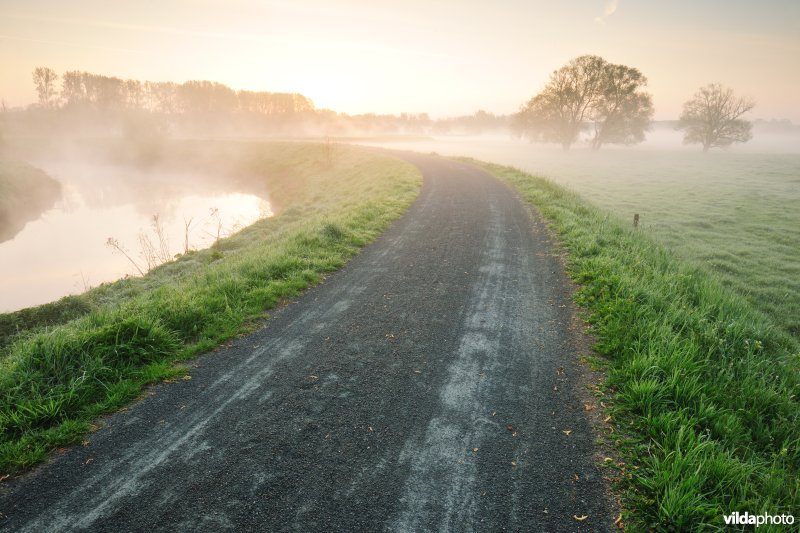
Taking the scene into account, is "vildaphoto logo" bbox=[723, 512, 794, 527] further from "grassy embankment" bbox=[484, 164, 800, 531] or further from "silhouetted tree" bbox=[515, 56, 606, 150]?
"silhouetted tree" bbox=[515, 56, 606, 150]

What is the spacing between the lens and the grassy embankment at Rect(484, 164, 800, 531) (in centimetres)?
355

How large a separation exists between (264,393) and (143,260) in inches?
703

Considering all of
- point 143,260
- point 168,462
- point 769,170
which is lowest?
point 143,260

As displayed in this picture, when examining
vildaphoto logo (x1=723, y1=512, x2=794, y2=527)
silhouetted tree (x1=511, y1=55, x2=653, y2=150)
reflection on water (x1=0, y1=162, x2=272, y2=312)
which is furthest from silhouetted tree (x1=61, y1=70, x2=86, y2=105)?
vildaphoto logo (x1=723, y1=512, x2=794, y2=527)

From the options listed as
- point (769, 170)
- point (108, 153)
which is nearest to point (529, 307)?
point (769, 170)

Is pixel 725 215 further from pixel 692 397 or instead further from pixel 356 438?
pixel 356 438

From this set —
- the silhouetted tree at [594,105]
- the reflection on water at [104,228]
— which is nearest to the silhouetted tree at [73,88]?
the reflection on water at [104,228]

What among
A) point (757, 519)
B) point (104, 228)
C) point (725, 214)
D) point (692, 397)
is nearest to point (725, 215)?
point (725, 214)

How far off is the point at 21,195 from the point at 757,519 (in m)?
45.4

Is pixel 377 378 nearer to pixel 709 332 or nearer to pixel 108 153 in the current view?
pixel 709 332

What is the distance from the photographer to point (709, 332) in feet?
20.8

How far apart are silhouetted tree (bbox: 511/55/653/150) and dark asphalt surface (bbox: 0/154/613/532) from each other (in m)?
66.3

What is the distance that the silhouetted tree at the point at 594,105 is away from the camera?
2384 inches

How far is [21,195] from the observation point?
105 ft
